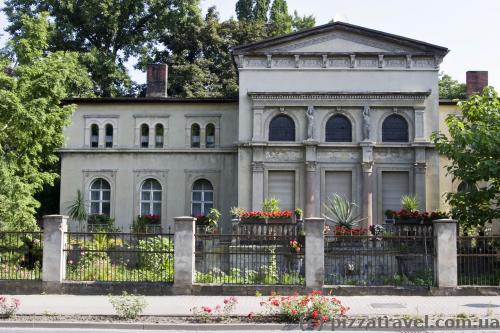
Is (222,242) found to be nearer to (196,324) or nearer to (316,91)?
(196,324)

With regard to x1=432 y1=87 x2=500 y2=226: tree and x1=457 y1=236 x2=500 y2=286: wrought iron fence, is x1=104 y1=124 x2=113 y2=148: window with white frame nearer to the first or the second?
x1=432 y1=87 x2=500 y2=226: tree

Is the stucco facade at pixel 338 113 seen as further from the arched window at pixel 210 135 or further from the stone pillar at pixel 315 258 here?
the stone pillar at pixel 315 258

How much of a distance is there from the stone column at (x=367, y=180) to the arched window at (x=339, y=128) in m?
0.99

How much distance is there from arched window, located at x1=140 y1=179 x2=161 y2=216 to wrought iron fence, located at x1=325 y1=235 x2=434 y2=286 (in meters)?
15.8

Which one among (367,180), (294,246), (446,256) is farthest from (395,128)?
(446,256)

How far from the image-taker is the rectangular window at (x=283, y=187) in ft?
100

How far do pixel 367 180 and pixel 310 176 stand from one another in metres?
2.71

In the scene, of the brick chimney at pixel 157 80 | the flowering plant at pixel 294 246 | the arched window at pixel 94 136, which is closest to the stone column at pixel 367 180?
the flowering plant at pixel 294 246

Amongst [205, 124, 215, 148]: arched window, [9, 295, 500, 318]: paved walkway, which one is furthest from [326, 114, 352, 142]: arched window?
[9, 295, 500, 318]: paved walkway

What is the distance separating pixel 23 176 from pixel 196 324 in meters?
17.8

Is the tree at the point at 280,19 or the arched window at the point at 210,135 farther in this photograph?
the tree at the point at 280,19

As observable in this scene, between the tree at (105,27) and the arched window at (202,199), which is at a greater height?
the tree at (105,27)

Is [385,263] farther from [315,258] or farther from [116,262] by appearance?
[116,262]

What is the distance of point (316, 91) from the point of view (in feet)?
100
